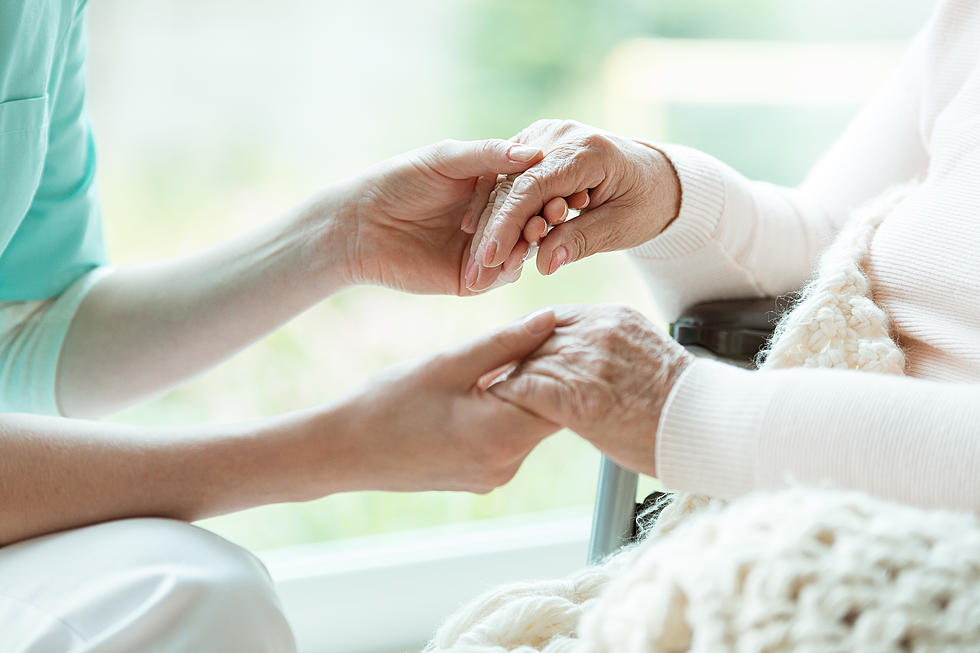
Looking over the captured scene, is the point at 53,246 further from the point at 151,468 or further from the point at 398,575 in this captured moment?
the point at 398,575

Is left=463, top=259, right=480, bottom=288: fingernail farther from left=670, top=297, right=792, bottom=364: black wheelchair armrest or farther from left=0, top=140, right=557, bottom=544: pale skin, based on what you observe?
left=670, top=297, right=792, bottom=364: black wheelchair armrest

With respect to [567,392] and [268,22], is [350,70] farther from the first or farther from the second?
[567,392]

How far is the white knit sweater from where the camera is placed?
677mm

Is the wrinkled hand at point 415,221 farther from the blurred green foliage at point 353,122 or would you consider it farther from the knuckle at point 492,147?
the blurred green foliage at point 353,122

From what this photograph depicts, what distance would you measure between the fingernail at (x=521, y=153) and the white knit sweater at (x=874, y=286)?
215mm

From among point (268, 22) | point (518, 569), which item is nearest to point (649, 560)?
point (518, 569)

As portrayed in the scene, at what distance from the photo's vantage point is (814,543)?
22.2 inches

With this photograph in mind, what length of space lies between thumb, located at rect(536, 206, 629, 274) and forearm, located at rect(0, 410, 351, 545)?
10.9 inches

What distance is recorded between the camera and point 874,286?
955 millimetres

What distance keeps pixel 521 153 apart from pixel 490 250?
123mm

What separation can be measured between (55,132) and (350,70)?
105 cm

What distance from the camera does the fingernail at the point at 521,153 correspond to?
3.16ft

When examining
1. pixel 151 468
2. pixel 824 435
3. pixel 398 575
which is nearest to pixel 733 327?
pixel 824 435

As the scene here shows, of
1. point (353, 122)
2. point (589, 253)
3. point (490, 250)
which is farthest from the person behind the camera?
point (353, 122)
